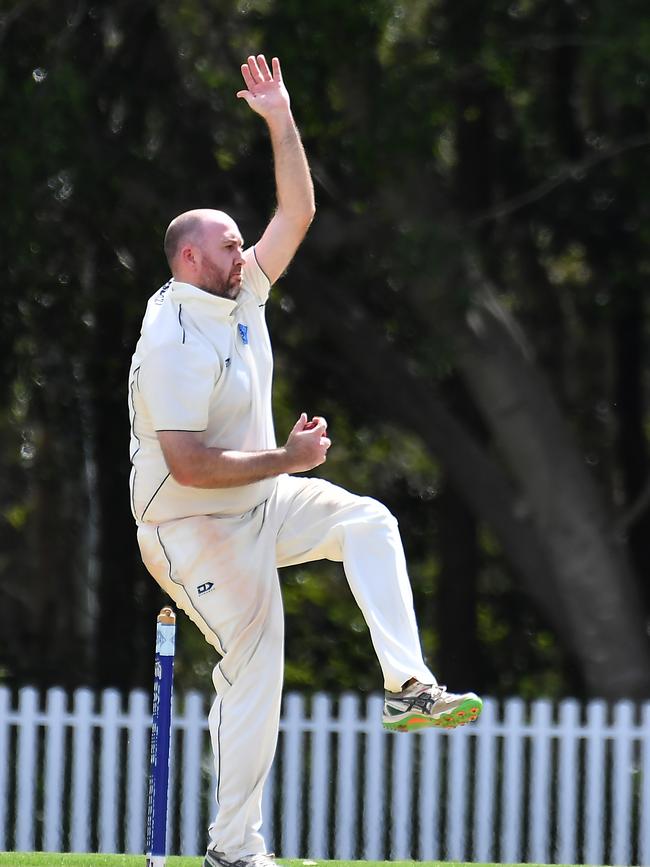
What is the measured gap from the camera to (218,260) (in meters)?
4.77

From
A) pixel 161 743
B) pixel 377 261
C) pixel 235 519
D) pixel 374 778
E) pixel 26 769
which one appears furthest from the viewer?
pixel 377 261

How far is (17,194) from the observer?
10109mm

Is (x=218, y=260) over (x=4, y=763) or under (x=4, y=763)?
over

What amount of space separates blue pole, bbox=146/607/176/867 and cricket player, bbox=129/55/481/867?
283 mm

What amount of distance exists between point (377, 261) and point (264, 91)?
23.1 feet

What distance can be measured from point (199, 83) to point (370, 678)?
27.3 ft

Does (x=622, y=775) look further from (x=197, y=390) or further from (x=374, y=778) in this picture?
(x=197, y=390)

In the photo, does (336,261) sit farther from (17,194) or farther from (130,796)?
(130,796)

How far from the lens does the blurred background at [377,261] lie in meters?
10.5

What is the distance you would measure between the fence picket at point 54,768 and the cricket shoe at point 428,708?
15.2ft

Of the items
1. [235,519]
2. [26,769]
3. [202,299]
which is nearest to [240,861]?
[235,519]

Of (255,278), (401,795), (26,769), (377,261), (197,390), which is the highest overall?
(377,261)

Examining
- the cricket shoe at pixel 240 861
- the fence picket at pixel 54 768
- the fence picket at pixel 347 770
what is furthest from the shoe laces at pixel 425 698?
the fence picket at pixel 54 768

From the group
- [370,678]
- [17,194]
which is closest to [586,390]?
[370,678]
